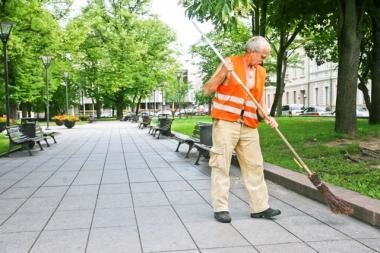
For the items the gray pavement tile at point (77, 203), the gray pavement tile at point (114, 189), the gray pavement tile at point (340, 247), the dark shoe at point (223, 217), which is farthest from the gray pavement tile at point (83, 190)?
the gray pavement tile at point (340, 247)

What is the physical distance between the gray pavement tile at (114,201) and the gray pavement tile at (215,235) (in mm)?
1442

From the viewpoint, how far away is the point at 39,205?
6527mm

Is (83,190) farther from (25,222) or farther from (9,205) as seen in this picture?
(25,222)

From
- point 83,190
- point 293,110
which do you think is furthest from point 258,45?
point 293,110

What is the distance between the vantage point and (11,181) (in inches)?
345

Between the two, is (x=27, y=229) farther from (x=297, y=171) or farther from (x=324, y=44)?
(x=324, y=44)

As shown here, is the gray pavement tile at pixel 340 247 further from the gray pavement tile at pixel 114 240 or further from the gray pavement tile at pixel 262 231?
the gray pavement tile at pixel 114 240

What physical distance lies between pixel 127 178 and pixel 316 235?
462 centimetres

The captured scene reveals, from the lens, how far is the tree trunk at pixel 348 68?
11.9m

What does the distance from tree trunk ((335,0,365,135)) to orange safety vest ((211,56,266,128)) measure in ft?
23.5

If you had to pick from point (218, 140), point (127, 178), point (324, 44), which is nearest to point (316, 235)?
point (218, 140)

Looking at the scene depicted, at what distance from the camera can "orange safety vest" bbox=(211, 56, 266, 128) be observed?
5.27 metres

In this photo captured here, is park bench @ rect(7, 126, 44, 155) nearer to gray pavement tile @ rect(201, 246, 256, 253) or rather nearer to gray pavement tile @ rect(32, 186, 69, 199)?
gray pavement tile @ rect(32, 186, 69, 199)

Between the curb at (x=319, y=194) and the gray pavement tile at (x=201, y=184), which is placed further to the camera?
the gray pavement tile at (x=201, y=184)
